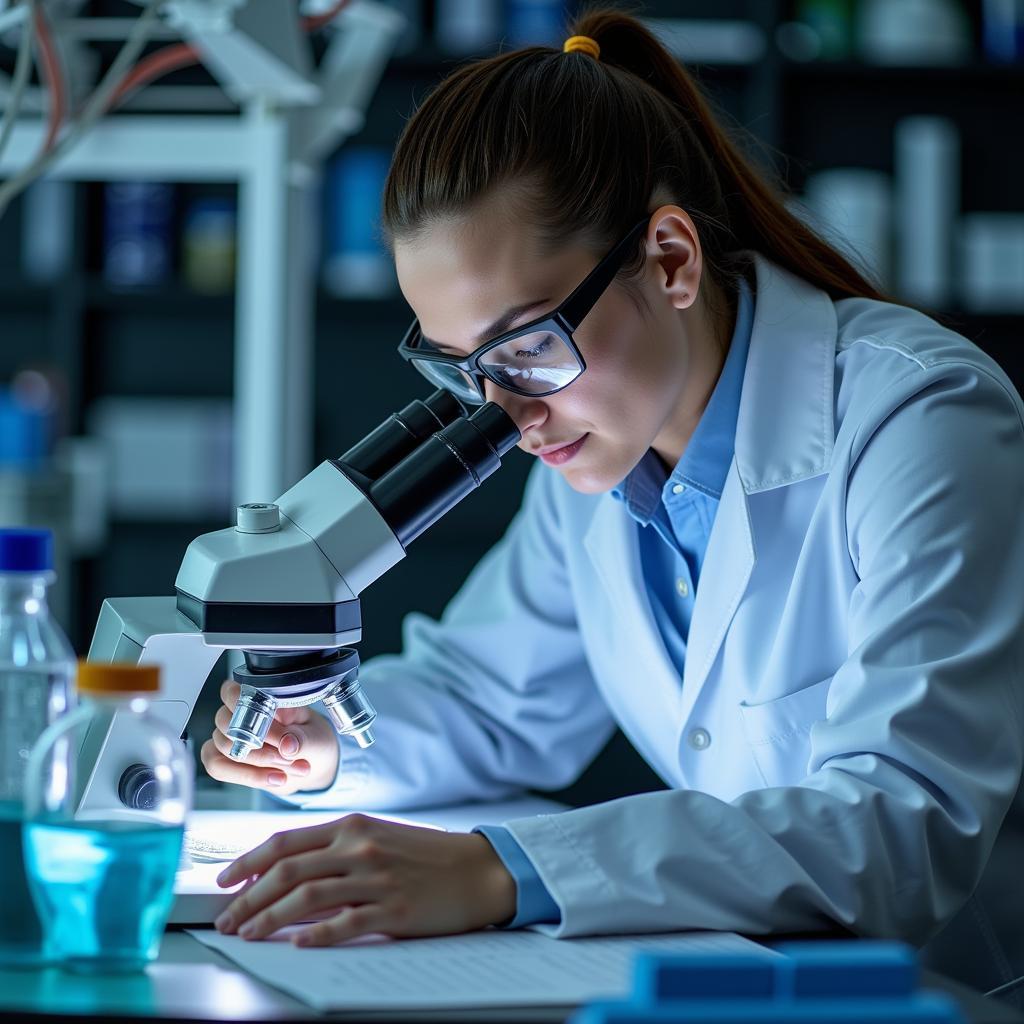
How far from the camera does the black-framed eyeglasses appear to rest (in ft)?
3.84

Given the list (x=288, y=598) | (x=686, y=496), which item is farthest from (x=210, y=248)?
(x=288, y=598)

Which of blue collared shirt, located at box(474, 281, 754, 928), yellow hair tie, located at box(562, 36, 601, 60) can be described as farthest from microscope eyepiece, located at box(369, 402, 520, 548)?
yellow hair tie, located at box(562, 36, 601, 60)

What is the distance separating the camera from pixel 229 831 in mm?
1125

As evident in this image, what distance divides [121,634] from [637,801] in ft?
1.28

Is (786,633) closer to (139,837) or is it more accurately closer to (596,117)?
(596,117)

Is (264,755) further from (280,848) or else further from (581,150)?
(581,150)

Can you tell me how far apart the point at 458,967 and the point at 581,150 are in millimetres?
754

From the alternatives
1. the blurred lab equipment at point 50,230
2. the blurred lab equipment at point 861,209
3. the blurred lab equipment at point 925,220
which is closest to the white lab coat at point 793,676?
the blurred lab equipment at point 861,209

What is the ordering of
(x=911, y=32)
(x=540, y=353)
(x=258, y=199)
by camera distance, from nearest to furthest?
(x=540, y=353) → (x=258, y=199) → (x=911, y=32)

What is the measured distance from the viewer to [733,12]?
329 cm

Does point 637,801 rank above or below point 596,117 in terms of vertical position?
below

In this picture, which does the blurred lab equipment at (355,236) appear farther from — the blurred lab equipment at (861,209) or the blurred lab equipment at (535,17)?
the blurred lab equipment at (861,209)

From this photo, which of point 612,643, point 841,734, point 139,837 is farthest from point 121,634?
point 612,643

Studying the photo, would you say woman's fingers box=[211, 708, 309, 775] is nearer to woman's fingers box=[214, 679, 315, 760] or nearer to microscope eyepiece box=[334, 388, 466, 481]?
woman's fingers box=[214, 679, 315, 760]
